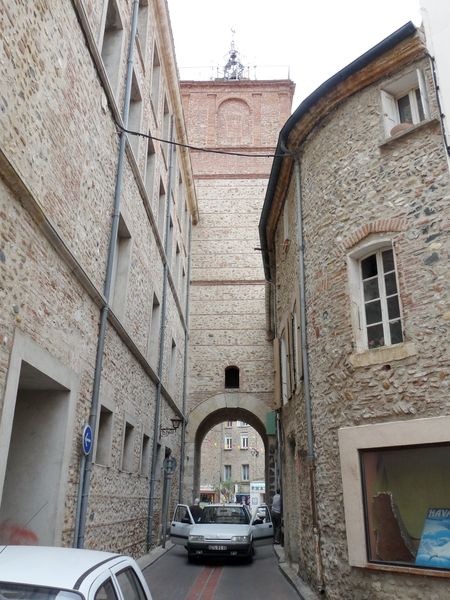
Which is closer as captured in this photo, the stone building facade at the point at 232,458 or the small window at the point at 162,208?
the small window at the point at 162,208

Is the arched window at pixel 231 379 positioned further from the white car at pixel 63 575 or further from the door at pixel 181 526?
the white car at pixel 63 575

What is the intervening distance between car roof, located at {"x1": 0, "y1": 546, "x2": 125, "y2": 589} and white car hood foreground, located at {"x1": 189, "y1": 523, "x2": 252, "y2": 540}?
31.3 feet

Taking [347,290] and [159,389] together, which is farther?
[159,389]

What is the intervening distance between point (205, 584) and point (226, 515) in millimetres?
4018

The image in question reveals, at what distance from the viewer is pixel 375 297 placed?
303 inches

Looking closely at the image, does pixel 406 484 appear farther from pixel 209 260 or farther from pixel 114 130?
pixel 209 260

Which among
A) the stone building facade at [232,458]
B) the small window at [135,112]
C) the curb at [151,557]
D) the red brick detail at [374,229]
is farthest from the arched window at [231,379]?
the stone building facade at [232,458]

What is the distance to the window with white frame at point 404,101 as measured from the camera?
813 cm

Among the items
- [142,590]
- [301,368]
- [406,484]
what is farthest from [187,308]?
[142,590]

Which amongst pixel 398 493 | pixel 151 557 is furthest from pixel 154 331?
pixel 398 493

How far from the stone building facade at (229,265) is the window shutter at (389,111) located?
38.4 ft

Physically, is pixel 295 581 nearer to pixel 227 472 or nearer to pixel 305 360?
pixel 305 360

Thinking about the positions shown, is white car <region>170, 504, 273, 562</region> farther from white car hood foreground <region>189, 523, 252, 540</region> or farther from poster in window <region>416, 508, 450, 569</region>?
poster in window <region>416, 508, 450, 569</region>

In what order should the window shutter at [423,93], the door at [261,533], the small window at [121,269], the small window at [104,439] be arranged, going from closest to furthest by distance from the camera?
the window shutter at [423,93] < the small window at [104,439] < the small window at [121,269] < the door at [261,533]
